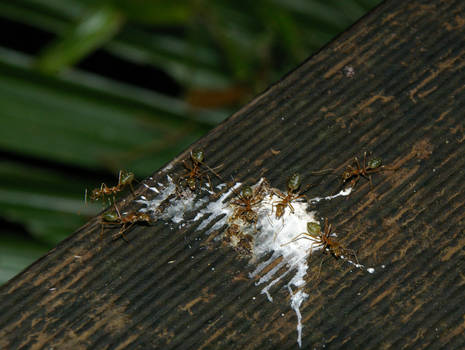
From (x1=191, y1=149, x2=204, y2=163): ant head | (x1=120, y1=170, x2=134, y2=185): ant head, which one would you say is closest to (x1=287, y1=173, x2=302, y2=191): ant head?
(x1=191, y1=149, x2=204, y2=163): ant head

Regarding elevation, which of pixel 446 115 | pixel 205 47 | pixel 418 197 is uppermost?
pixel 205 47

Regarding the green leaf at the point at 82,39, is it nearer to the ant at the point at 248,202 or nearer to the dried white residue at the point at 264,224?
the dried white residue at the point at 264,224

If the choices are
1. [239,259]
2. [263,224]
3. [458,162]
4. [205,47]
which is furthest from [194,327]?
[205,47]

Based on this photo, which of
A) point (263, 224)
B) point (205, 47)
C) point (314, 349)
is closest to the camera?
point (314, 349)

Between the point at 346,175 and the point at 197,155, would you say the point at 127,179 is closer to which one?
the point at 197,155

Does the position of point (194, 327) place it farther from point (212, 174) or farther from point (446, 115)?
point (446, 115)

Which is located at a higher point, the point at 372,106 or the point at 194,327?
the point at 372,106

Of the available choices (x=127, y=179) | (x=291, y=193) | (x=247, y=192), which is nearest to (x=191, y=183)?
(x=247, y=192)
